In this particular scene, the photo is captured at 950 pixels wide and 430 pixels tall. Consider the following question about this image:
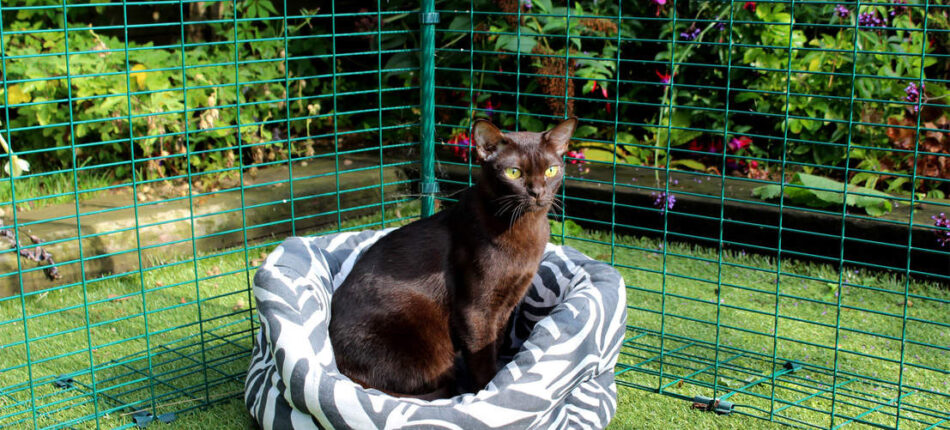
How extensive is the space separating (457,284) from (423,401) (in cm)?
43

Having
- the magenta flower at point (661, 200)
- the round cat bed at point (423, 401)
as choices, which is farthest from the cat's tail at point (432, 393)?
the magenta flower at point (661, 200)

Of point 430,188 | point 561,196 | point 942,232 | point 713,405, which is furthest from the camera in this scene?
point 942,232

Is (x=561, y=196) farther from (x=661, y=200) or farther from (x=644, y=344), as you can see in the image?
(x=661, y=200)

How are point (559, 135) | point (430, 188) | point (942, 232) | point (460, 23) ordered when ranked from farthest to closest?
point (460, 23), point (942, 232), point (430, 188), point (559, 135)

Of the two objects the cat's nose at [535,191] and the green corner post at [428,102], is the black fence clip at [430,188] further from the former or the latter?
the cat's nose at [535,191]

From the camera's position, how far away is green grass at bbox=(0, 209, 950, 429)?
293cm

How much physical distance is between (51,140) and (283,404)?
300 cm

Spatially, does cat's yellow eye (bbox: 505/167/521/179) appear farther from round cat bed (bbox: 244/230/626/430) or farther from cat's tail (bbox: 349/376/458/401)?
cat's tail (bbox: 349/376/458/401)

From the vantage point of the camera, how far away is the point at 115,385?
308 centimetres

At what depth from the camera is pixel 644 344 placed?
11.4ft

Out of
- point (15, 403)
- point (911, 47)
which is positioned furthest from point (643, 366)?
point (911, 47)

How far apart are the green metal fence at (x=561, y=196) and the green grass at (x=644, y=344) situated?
16 mm

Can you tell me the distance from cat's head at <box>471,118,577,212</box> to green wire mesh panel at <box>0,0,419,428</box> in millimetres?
658

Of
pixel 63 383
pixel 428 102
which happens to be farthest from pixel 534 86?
pixel 63 383
